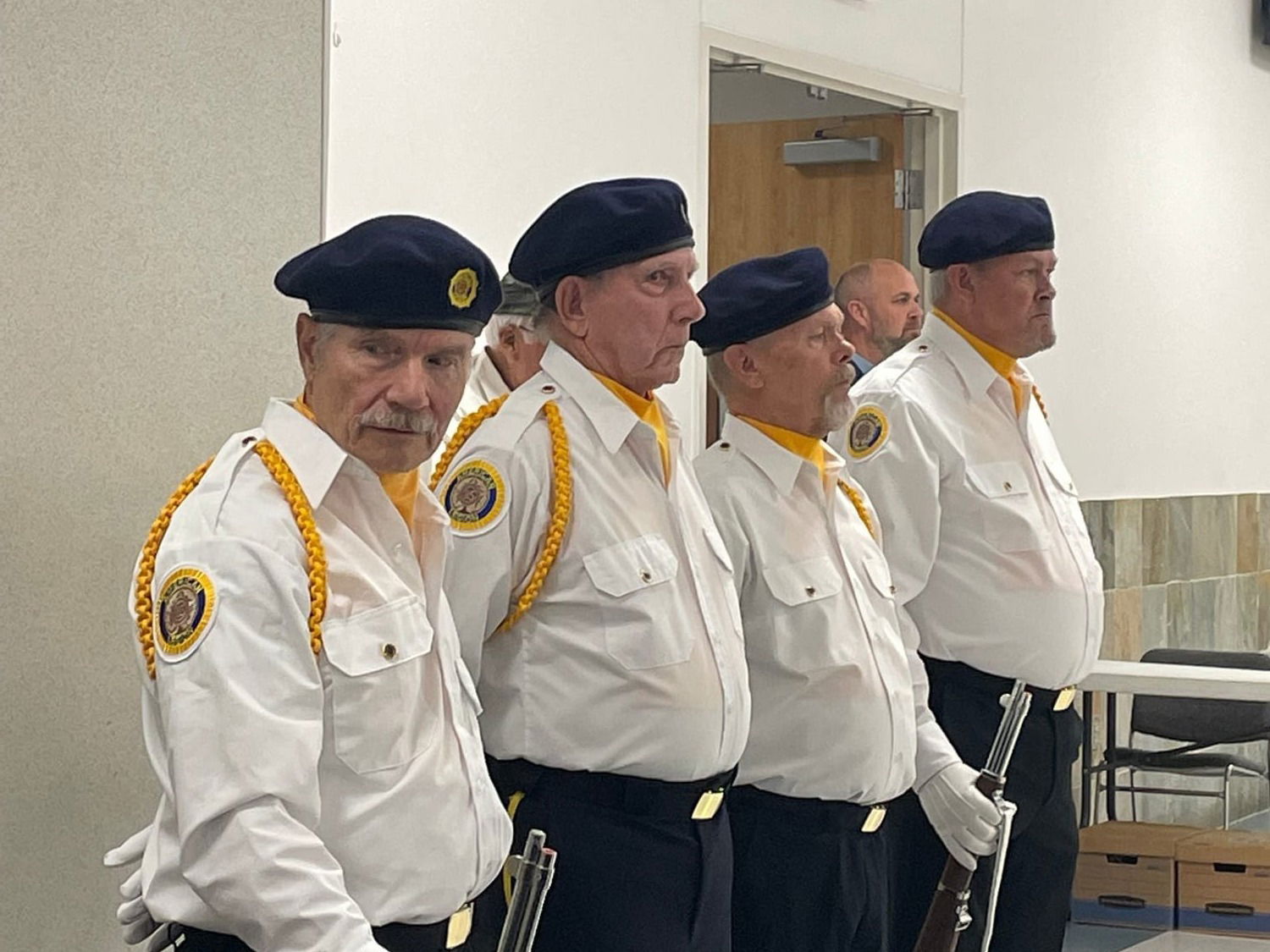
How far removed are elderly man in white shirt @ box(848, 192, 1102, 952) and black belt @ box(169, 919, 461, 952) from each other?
5.60ft

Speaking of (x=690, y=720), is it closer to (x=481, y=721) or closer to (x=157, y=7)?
(x=481, y=721)

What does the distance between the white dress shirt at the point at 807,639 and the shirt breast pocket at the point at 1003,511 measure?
0.59 metres

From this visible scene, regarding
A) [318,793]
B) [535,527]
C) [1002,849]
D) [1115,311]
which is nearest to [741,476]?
[535,527]

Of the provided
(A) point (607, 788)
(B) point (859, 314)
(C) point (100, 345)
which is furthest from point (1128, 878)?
(C) point (100, 345)

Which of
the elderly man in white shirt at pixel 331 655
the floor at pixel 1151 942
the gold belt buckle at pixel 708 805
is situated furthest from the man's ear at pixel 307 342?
the floor at pixel 1151 942

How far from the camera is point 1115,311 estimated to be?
718 centimetres

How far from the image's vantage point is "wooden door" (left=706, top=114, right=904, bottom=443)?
6.16m

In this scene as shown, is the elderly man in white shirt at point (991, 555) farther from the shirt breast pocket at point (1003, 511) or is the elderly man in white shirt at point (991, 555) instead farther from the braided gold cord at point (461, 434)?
the braided gold cord at point (461, 434)

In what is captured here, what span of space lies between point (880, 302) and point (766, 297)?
8.27 feet

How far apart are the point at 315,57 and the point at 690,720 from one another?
3.93ft

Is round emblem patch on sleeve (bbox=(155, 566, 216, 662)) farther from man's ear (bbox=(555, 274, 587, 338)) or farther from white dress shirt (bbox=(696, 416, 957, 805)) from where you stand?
white dress shirt (bbox=(696, 416, 957, 805))

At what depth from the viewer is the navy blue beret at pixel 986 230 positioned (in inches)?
156

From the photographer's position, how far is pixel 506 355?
3516 mm

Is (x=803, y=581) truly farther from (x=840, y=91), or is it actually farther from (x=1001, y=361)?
(x=840, y=91)
